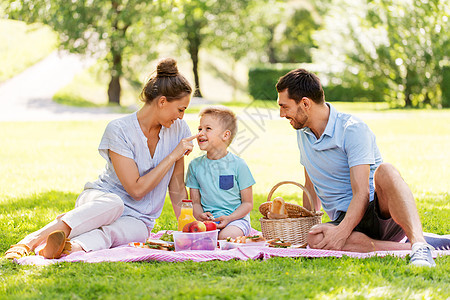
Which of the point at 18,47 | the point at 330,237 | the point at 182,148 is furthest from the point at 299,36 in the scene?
the point at 330,237

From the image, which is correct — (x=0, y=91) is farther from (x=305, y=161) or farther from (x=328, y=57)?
(x=305, y=161)

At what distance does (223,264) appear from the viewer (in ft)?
11.8

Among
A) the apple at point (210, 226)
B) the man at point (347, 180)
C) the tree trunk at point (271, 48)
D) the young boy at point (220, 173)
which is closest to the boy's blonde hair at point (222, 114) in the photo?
the young boy at point (220, 173)

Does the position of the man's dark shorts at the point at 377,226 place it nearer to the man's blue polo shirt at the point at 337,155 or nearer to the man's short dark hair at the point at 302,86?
the man's blue polo shirt at the point at 337,155

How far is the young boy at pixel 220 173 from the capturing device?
4566 mm

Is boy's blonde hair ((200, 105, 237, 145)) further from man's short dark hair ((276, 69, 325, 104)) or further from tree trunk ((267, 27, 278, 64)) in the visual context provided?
tree trunk ((267, 27, 278, 64))

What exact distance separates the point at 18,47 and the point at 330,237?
2837 centimetres

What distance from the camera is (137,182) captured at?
13.9 ft

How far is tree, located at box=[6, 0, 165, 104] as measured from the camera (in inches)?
792

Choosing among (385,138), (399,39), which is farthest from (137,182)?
(399,39)

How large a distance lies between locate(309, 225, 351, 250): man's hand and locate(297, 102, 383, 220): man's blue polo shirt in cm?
27

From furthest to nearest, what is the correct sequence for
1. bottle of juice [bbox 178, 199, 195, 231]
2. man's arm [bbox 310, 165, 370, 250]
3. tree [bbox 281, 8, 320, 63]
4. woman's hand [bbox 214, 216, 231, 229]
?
tree [bbox 281, 8, 320, 63] < woman's hand [bbox 214, 216, 231, 229] < bottle of juice [bbox 178, 199, 195, 231] < man's arm [bbox 310, 165, 370, 250]

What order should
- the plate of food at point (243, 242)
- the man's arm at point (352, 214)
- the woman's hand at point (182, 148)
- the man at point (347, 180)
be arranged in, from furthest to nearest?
the woman's hand at point (182, 148)
the plate of food at point (243, 242)
the man's arm at point (352, 214)
the man at point (347, 180)

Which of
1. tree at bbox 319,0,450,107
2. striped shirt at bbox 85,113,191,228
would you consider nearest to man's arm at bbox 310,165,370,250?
striped shirt at bbox 85,113,191,228
